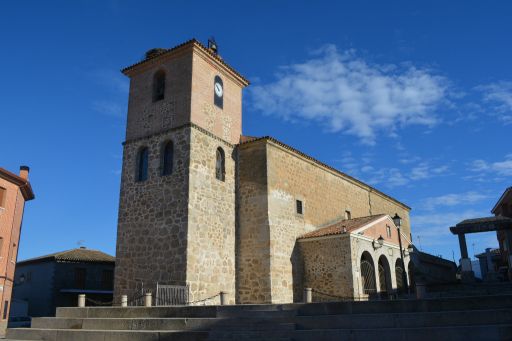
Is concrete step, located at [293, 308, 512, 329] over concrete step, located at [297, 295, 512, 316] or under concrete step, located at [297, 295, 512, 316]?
under

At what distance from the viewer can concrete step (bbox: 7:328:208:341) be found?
10.5 metres

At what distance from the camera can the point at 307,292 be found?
12.8 m

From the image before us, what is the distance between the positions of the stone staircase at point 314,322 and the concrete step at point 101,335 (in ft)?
Answer: 0.07

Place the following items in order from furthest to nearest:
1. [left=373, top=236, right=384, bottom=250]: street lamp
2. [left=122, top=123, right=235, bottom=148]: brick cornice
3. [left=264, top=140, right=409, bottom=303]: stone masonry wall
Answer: [left=373, top=236, right=384, bottom=250]: street lamp, [left=264, top=140, right=409, bottom=303]: stone masonry wall, [left=122, top=123, right=235, bottom=148]: brick cornice

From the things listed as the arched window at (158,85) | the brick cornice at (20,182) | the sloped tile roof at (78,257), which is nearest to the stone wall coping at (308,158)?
the arched window at (158,85)

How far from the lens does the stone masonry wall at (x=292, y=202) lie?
18047 mm

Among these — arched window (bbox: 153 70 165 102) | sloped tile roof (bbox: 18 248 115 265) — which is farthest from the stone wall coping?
sloped tile roof (bbox: 18 248 115 265)

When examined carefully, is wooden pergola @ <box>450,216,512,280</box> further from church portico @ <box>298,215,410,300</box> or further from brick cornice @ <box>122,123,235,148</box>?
brick cornice @ <box>122,123,235,148</box>

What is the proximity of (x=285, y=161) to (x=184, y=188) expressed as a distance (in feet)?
17.7

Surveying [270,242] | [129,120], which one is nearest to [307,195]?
[270,242]

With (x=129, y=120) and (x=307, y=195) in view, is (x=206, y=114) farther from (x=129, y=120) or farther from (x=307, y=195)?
(x=307, y=195)

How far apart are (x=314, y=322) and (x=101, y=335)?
5638 mm

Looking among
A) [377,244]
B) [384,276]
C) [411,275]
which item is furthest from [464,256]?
[377,244]

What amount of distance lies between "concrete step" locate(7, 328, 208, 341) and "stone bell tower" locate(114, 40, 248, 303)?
451cm
